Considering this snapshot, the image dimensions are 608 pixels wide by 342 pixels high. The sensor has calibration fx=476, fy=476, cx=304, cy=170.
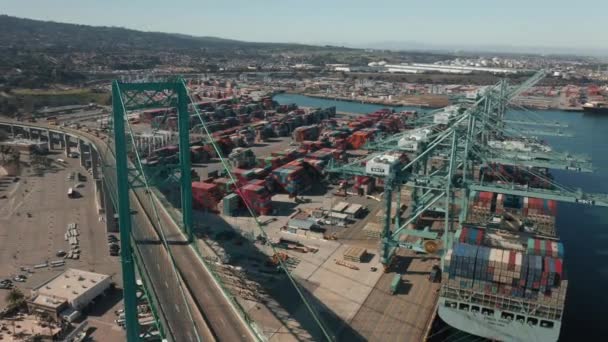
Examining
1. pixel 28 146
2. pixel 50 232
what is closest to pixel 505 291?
pixel 50 232

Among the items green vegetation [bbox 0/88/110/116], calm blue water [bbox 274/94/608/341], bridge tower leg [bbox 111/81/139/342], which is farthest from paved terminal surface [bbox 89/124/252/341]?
green vegetation [bbox 0/88/110/116]

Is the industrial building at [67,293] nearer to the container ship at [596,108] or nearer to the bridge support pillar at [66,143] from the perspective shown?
the bridge support pillar at [66,143]

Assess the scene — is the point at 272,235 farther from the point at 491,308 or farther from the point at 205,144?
the point at 205,144

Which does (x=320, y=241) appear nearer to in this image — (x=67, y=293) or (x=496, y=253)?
(x=496, y=253)

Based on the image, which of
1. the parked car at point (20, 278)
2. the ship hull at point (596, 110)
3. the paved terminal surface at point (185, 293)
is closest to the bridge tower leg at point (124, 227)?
the paved terminal surface at point (185, 293)

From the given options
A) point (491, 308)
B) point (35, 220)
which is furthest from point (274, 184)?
point (491, 308)

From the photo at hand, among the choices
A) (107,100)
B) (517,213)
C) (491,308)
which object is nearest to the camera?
(491,308)
